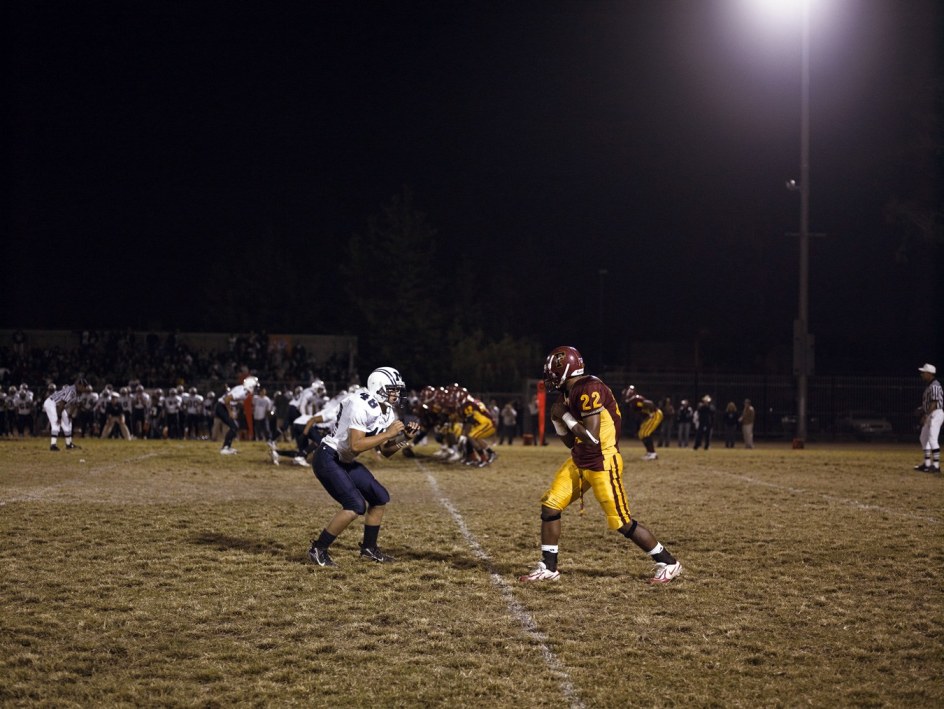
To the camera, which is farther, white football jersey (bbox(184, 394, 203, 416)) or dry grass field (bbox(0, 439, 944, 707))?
white football jersey (bbox(184, 394, 203, 416))

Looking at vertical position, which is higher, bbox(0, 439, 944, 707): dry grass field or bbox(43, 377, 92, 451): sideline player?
bbox(43, 377, 92, 451): sideline player

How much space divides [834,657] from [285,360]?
39.9 metres

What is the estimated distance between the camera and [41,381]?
38.2m

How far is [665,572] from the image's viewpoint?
814cm

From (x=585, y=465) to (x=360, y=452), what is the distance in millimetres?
2096

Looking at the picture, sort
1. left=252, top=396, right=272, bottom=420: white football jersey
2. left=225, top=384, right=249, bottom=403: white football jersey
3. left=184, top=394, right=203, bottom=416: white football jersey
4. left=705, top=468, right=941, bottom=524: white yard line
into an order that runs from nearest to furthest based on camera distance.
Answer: left=705, top=468, right=941, bottom=524: white yard line
left=225, top=384, right=249, bottom=403: white football jersey
left=252, top=396, right=272, bottom=420: white football jersey
left=184, top=394, right=203, bottom=416: white football jersey

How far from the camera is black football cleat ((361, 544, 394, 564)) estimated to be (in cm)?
912

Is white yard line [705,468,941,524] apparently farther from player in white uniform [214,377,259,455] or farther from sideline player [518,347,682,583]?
player in white uniform [214,377,259,455]

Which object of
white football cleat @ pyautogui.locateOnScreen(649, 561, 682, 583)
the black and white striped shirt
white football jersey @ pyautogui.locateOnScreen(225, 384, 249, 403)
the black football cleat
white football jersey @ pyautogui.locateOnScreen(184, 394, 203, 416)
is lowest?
the black football cleat

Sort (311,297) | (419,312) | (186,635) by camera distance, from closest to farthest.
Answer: (186,635) < (419,312) < (311,297)

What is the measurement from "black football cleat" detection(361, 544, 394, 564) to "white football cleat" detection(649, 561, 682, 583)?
2.44 metres

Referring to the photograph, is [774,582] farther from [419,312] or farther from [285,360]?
[419,312]

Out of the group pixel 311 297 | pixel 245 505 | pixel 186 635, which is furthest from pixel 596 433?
pixel 311 297

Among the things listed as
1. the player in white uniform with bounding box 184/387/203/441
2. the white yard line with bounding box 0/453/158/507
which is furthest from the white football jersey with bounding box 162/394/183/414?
the white yard line with bounding box 0/453/158/507
